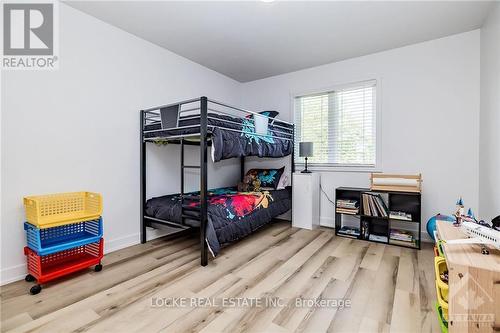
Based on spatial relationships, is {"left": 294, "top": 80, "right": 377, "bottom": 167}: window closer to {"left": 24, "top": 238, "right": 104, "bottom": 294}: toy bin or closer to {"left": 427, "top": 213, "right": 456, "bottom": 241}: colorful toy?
{"left": 427, "top": 213, "right": 456, "bottom": 241}: colorful toy

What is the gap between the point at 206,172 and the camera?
222 centimetres

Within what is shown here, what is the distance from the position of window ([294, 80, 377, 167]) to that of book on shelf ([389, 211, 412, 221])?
69 cm

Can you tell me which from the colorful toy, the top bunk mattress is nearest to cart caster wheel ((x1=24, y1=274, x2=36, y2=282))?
the top bunk mattress

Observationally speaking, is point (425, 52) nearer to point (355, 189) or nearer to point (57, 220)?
point (355, 189)

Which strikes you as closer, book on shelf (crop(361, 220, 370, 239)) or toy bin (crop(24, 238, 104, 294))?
toy bin (crop(24, 238, 104, 294))

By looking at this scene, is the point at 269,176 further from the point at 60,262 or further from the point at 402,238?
the point at 60,262

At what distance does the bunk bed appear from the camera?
2.19 metres

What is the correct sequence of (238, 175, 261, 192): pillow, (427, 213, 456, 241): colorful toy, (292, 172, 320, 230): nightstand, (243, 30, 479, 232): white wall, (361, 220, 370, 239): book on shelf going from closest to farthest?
(427, 213, 456, 241): colorful toy
(243, 30, 479, 232): white wall
(361, 220, 370, 239): book on shelf
(292, 172, 320, 230): nightstand
(238, 175, 261, 192): pillow

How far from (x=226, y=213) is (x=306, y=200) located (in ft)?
4.50

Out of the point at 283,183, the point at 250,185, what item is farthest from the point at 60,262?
the point at 283,183

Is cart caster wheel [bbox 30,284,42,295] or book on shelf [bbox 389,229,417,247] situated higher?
book on shelf [bbox 389,229,417,247]

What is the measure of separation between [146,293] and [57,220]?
906 millimetres

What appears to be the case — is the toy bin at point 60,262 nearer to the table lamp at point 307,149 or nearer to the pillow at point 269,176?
the pillow at point 269,176

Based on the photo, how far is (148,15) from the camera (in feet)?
7.53
